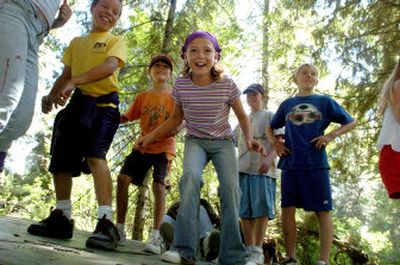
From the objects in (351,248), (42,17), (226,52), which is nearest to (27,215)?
(226,52)

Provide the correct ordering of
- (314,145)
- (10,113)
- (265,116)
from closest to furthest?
(10,113), (314,145), (265,116)

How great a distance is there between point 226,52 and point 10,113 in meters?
8.65

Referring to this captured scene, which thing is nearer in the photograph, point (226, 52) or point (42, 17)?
point (42, 17)

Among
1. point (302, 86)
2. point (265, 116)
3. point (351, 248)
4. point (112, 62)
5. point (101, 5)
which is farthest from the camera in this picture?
point (351, 248)

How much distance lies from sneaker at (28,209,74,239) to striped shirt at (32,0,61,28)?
58.2 inches

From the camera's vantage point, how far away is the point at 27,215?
13977mm

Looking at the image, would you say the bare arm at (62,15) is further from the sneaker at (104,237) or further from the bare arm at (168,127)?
the sneaker at (104,237)

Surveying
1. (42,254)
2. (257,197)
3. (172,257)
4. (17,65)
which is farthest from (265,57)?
(42,254)

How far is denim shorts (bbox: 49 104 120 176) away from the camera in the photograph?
3.44m

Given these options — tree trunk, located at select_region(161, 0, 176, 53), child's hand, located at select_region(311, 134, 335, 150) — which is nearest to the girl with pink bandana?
child's hand, located at select_region(311, 134, 335, 150)

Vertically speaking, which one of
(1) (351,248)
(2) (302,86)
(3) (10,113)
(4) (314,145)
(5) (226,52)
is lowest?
→ (1) (351,248)

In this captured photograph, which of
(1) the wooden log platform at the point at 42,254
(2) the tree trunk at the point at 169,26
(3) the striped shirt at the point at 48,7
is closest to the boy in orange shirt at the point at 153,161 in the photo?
(1) the wooden log platform at the point at 42,254

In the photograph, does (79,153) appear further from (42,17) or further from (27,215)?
(27,215)

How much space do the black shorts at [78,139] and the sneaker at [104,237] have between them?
0.54 m
